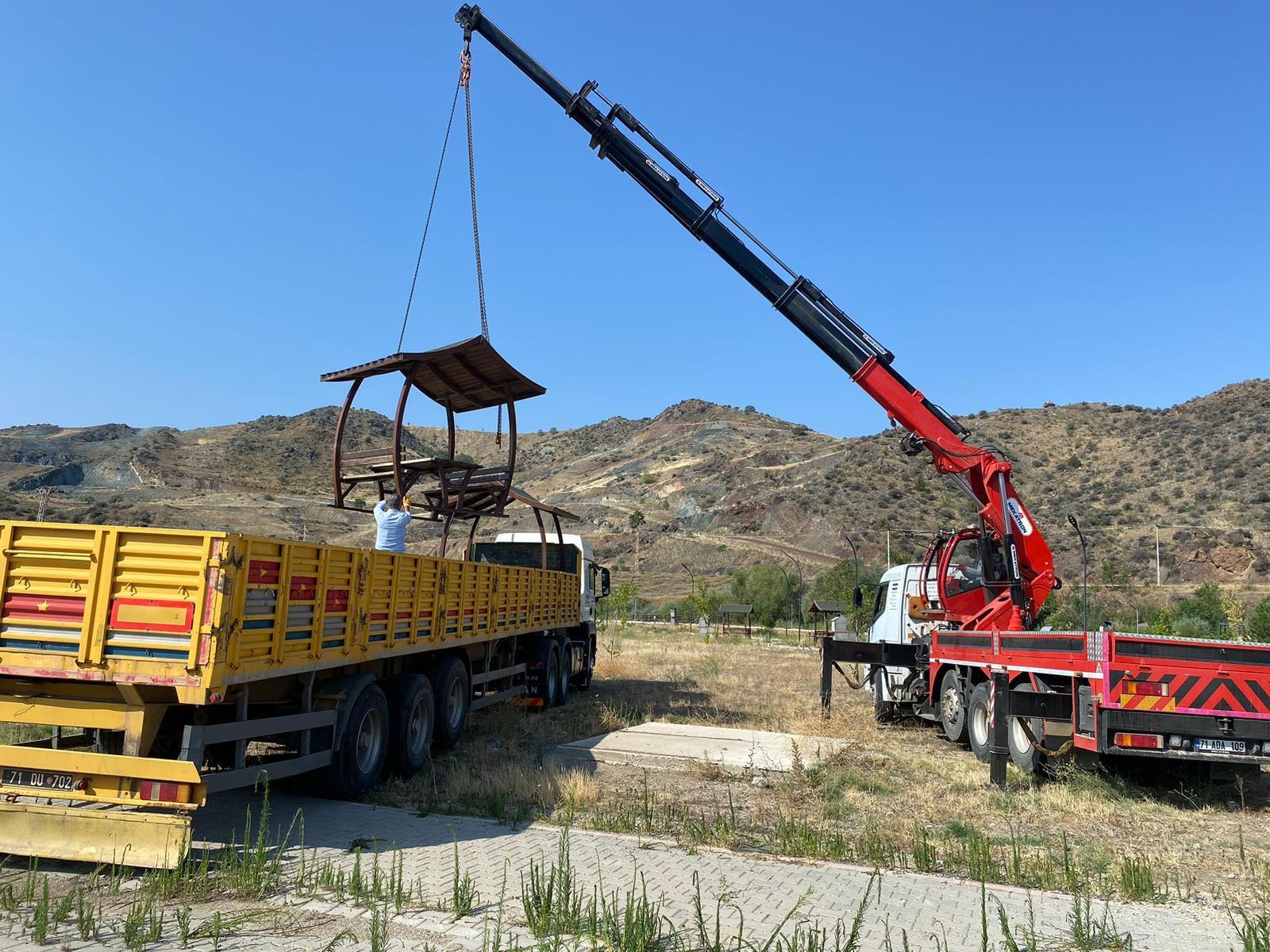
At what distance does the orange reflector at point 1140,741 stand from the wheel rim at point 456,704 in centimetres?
674

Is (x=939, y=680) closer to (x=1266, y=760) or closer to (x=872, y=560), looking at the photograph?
(x=1266, y=760)

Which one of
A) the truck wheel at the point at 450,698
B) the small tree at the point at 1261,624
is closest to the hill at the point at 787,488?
the small tree at the point at 1261,624

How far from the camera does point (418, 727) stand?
29.8ft

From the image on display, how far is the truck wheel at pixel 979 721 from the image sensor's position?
36.3 ft

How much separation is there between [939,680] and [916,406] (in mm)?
4032

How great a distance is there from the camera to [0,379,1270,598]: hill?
5203cm

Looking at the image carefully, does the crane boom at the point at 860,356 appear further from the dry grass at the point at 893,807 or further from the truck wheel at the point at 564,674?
the truck wheel at the point at 564,674

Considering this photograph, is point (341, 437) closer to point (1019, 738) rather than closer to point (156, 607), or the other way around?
point (156, 607)

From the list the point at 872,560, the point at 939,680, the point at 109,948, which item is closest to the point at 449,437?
the point at 939,680

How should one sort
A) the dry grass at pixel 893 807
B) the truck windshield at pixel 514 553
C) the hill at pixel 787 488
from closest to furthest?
the dry grass at pixel 893 807 < the truck windshield at pixel 514 553 < the hill at pixel 787 488

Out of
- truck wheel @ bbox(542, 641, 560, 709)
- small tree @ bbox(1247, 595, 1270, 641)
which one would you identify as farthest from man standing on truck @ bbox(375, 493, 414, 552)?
small tree @ bbox(1247, 595, 1270, 641)

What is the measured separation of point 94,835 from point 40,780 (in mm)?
661

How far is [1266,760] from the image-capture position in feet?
27.8

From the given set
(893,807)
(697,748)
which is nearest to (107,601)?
(893,807)
